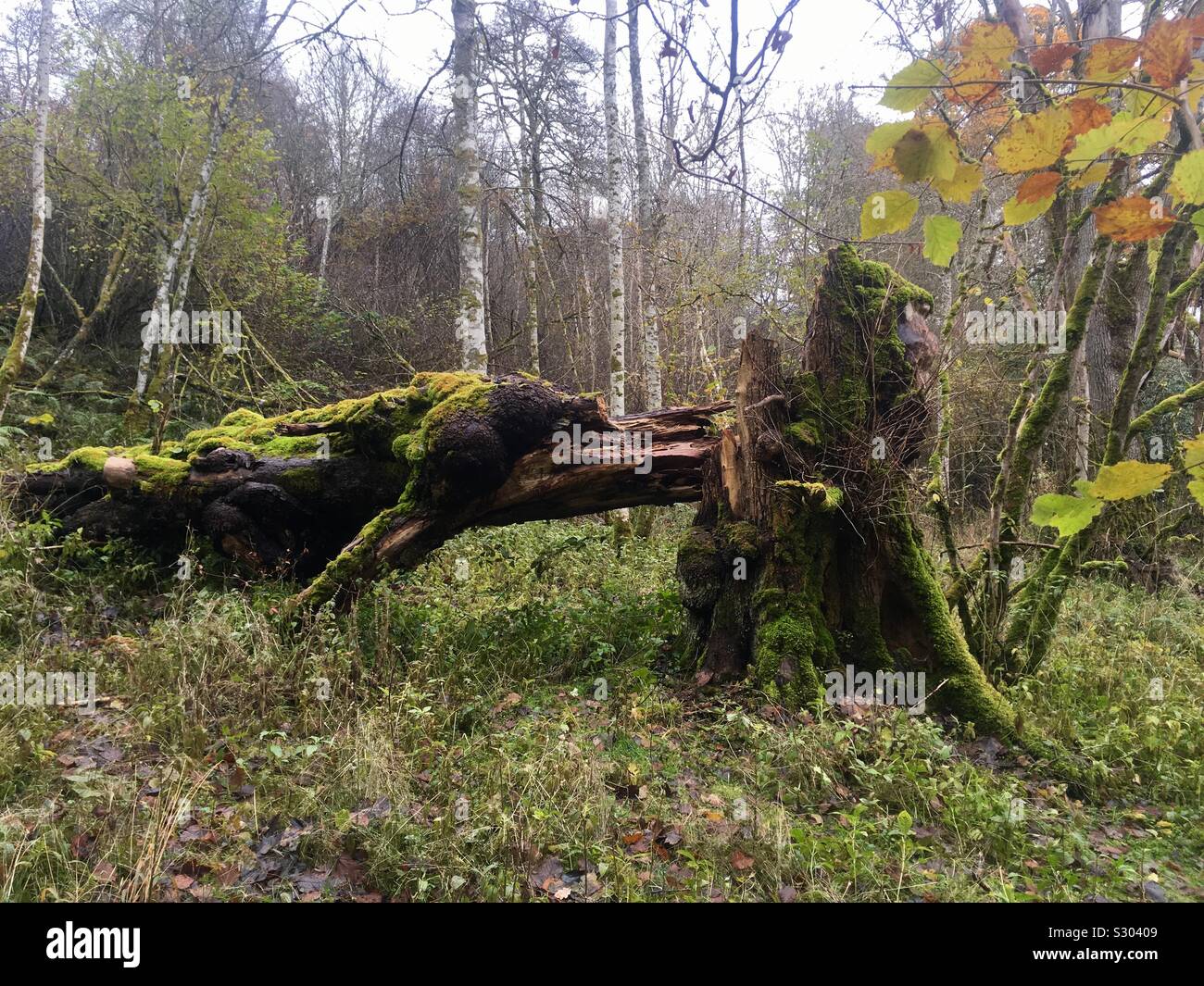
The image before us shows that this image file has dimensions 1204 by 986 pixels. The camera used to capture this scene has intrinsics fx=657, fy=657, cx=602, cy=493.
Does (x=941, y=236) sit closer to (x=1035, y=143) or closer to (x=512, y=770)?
(x=1035, y=143)

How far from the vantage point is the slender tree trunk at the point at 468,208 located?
8.20 metres

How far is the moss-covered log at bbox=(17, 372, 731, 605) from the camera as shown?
4.82m

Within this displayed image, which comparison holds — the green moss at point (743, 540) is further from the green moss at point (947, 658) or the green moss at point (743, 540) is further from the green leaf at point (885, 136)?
the green leaf at point (885, 136)

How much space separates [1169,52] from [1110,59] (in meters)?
0.30

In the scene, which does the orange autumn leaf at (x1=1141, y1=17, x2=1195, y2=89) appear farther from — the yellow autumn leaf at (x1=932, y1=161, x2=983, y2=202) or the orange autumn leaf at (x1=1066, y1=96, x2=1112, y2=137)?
the yellow autumn leaf at (x1=932, y1=161, x2=983, y2=202)

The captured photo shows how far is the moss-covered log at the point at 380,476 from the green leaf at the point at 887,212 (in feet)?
12.5

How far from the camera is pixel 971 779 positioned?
3262 millimetres

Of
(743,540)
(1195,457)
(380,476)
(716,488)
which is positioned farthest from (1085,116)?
(380,476)

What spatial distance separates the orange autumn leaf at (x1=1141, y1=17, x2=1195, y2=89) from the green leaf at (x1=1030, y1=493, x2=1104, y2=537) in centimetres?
62

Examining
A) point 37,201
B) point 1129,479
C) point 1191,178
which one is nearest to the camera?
point 1129,479

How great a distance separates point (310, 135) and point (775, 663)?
63.9 feet

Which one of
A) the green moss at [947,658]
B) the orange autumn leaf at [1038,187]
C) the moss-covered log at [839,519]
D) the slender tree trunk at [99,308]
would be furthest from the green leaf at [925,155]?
the slender tree trunk at [99,308]

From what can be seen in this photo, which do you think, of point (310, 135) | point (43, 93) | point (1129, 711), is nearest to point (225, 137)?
point (43, 93)

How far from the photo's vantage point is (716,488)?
15.5ft
